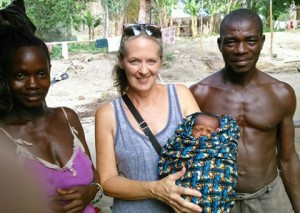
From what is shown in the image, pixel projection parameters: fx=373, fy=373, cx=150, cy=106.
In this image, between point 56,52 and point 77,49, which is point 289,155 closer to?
point 56,52

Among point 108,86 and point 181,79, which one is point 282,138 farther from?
point 181,79

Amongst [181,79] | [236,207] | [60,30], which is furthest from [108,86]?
[236,207]

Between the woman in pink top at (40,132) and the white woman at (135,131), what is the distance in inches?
4.3

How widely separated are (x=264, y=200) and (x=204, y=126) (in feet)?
2.26

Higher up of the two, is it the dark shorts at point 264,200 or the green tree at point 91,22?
the green tree at point 91,22

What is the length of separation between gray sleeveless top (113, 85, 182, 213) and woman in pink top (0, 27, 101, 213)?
0.16m

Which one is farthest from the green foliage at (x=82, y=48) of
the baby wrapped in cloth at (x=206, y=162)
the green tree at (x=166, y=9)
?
the baby wrapped in cloth at (x=206, y=162)

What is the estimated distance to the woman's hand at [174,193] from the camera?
158 centimetres

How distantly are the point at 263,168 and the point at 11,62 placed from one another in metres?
1.46

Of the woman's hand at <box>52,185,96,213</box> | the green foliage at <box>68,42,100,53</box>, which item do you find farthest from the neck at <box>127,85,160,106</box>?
the green foliage at <box>68,42,100,53</box>

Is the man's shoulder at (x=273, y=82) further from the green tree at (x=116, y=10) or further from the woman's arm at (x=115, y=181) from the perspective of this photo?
the green tree at (x=116, y=10)

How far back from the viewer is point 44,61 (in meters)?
1.74

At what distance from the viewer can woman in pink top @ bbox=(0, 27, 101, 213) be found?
5.32 ft

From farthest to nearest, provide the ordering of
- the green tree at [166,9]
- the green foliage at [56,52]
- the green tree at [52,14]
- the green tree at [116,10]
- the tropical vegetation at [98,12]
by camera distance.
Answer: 1. the green tree at [166,9]
2. the green tree at [116,10]
3. the tropical vegetation at [98,12]
4. the green tree at [52,14]
5. the green foliage at [56,52]
